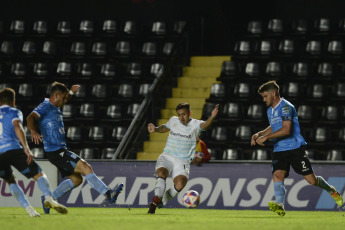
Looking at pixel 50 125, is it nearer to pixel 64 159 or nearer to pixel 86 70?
pixel 64 159

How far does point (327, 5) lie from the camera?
69.9 ft

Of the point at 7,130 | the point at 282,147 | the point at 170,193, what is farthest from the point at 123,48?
the point at 7,130

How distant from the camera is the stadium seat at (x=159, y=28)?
2132cm

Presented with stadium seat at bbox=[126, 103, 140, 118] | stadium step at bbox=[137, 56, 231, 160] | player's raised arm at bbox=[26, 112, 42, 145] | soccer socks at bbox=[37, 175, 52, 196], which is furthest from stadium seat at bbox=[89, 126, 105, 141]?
soccer socks at bbox=[37, 175, 52, 196]

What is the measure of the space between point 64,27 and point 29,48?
3.91ft

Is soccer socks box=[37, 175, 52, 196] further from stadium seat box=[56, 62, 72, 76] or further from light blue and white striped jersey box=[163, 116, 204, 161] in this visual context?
stadium seat box=[56, 62, 72, 76]

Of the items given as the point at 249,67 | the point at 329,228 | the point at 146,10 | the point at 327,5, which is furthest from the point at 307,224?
the point at 146,10

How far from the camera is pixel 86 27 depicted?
72.1 ft

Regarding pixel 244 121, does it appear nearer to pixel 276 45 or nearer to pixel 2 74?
pixel 276 45

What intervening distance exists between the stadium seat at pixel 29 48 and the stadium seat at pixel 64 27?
88 cm

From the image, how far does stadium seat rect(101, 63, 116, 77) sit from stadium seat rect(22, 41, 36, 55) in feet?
7.40

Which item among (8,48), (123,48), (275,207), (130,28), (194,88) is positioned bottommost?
(275,207)

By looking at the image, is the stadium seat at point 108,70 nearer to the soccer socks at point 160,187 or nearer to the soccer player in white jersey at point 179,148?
the soccer player in white jersey at point 179,148

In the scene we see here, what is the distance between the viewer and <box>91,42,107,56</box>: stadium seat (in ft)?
69.5
